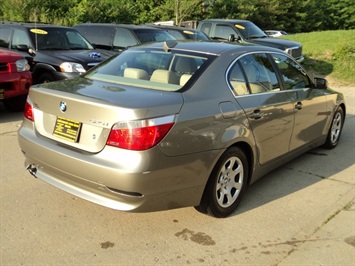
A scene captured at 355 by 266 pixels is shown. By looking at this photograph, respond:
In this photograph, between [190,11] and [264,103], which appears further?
[190,11]

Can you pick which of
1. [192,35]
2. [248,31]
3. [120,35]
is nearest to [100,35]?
[120,35]

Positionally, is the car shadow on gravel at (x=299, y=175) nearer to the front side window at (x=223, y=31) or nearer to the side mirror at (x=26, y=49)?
the side mirror at (x=26, y=49)

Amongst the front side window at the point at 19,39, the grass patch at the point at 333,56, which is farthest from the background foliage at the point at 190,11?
the front side window at the point at 19,39

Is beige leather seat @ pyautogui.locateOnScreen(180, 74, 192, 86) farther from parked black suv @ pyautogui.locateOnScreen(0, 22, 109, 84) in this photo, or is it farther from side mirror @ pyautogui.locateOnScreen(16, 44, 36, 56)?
side mirror @ pyautogui.locateOnScreen(16, 44, 36, 56)

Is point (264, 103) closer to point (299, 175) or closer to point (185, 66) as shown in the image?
point (185, 66)

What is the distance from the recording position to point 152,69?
150 inches

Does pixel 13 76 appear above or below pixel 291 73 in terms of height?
below

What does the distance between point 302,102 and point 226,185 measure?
1640mm

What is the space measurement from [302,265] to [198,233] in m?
0.87

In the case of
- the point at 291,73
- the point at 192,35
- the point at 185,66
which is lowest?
the point at 192,35

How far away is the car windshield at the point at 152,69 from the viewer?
11.6ft

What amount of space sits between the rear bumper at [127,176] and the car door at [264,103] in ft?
2.72

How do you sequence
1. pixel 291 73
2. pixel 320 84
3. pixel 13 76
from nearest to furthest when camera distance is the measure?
pixel 291 73 < pixel 320 84 < pixel 13 76

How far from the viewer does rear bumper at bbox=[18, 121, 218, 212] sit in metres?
2.87
